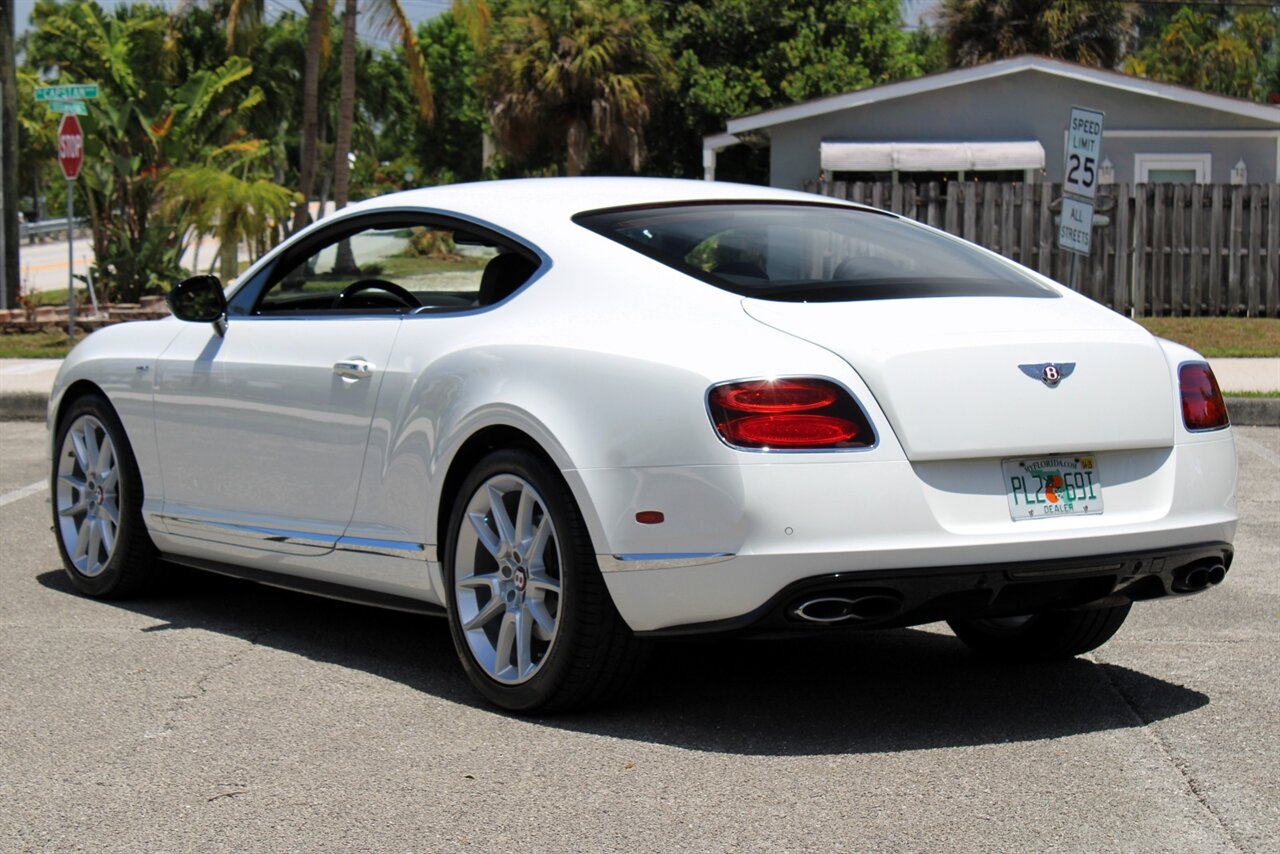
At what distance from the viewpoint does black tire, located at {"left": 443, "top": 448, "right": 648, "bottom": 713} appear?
4766 millimetres

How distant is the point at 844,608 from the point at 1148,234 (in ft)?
65.8

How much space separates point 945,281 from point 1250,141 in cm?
2540

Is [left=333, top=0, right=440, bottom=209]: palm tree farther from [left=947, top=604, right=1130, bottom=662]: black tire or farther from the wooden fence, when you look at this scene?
[left=947, top=604, right=1130, bottom=662]: black tire

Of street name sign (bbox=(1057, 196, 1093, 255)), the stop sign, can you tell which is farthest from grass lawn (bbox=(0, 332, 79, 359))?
street name sign (bbox=(1057, 196, 1093, 255))

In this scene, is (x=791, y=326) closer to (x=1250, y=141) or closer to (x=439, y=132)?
(x=1250, y=141)

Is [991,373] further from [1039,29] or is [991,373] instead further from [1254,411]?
[1039,29]

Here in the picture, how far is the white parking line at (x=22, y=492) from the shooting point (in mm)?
9664

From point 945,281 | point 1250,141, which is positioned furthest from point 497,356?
point 1250,141

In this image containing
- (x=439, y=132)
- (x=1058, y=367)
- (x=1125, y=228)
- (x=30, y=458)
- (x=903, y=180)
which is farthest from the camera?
(x=439, y=132)

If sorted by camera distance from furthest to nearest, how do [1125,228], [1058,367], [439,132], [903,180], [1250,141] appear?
[439,132] → [903,180] → [1250,141] → [1125,228] → [1058,367]

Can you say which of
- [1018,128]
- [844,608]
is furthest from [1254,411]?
[1018,128]

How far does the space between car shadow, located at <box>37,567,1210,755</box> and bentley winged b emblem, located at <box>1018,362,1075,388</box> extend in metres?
0.95

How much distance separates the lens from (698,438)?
448 centimetres

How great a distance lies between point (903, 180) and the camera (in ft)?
101
